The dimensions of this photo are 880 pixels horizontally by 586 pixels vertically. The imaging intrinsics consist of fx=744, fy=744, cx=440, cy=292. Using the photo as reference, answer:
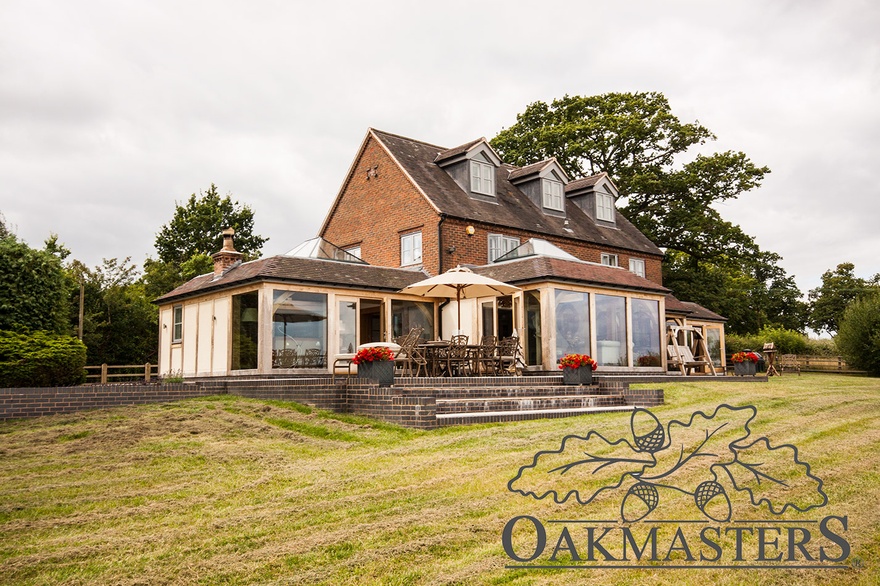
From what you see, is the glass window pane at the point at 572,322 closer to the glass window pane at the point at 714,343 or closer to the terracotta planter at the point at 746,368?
the terracotta planter at the point at 746,368

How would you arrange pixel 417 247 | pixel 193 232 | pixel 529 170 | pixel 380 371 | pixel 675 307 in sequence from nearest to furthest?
1. pixel 380 371
2. pixel 417 247
3. pixel 529 170
4. pixel 675 307
5. pixel 193 232

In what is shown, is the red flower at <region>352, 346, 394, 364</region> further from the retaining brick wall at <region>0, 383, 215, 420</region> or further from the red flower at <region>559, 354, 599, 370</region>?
the red flower at <region>559, 354, 599, 370</region>

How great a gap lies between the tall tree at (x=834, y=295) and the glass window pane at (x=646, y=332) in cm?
4859

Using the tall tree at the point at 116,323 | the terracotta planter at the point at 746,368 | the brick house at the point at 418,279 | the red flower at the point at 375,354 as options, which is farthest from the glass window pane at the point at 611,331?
the tall tree at the point at 116,323

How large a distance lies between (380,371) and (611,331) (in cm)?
1020

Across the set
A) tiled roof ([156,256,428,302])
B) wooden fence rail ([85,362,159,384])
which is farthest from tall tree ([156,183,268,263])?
tiled roof ([156,256,428,302])

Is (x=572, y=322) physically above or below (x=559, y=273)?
below

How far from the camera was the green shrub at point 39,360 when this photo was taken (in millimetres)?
12906

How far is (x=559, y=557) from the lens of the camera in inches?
208

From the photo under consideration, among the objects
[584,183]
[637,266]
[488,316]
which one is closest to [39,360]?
[488,316]

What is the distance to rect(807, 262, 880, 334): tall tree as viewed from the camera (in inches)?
2559

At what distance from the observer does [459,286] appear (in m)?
18.4

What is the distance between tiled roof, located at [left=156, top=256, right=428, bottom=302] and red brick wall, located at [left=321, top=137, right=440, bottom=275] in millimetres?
2427

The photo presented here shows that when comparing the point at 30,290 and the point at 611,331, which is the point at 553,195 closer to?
the point at 611,331
